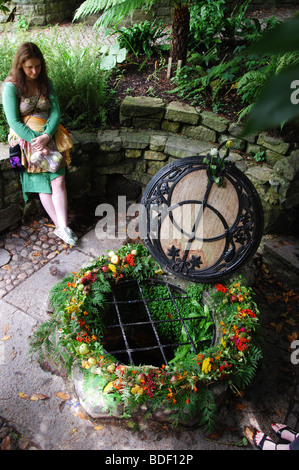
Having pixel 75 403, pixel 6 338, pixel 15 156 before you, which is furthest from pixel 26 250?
pixel 75 403

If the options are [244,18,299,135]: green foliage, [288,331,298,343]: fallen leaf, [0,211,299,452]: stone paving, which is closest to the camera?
[244,18,299,135]: green foliage

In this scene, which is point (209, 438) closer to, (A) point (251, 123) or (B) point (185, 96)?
(A) point (251, 123)

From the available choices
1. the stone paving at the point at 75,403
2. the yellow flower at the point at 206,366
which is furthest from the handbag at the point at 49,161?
the yellow flower at the point at 206,366

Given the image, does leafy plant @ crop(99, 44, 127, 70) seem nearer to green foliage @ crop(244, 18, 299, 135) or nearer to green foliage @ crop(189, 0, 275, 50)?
green foliage @ crop(189, 0, 275, 50)

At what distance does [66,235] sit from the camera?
3416 mm

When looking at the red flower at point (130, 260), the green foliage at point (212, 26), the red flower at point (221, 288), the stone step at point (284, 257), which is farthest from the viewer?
the green foliage at point (212, 26)

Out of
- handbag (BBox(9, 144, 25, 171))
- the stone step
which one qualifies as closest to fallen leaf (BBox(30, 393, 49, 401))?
handbag (BBox(9, 144, 25, 171))

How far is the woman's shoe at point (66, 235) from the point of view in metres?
3.41

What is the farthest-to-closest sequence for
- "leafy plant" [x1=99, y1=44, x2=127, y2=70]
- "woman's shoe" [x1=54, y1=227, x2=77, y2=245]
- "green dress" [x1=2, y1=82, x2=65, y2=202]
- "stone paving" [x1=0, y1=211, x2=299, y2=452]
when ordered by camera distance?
"leafy plant" [x1=99, y1=44, x2=127, y2=70]
"woman's shoe" [x1=54, y1=227, x2=77, y2=245]
"green dress" [x1=2, y1=82, x2=65, y2=202]
"stone paving" [x1=0, y1=211, x2=299, y2=452]

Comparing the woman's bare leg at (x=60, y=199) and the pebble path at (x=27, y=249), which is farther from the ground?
the woman's bare leg at (x=60, y=199)

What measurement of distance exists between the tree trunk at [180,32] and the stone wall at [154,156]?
64cm

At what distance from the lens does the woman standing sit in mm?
2898

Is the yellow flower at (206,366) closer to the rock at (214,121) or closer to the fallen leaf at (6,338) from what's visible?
the fallen leaf at (6,338)

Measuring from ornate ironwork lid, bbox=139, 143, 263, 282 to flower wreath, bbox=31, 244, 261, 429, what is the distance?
0.74 ft
